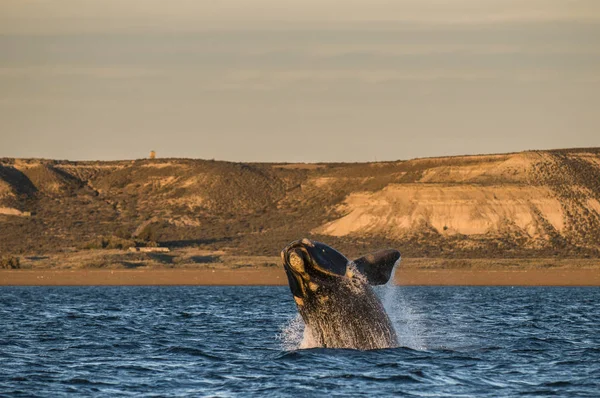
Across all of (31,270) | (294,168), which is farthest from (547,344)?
(294,168)

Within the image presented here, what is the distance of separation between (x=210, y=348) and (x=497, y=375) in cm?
951

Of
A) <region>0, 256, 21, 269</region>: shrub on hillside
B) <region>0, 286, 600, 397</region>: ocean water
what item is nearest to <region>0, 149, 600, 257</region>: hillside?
<region>0, 256, 21, 269</region>: shrub on hillside

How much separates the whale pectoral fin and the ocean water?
2.09 metres

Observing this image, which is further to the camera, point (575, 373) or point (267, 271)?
point (267, 271)

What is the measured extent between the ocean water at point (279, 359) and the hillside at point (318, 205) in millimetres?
77100

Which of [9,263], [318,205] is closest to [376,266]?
[9,263]

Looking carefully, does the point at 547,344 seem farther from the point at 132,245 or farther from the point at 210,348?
the point at 132,245

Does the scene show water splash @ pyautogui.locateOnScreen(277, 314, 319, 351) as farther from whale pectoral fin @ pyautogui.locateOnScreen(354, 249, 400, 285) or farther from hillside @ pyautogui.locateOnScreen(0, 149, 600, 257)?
hillside @ pyautogui.locateOnScreen(0, 149, 600, 257)

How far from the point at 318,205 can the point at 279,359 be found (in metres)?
123

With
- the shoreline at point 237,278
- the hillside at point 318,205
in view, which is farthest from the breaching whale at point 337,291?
the hillside at point 318,205

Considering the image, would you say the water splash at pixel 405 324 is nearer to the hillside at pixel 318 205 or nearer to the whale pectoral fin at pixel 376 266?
the whale pectoral fin at pixel 376 266

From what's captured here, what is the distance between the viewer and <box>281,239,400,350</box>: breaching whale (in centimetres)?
2481

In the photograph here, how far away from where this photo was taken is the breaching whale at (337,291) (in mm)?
24812

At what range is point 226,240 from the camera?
134500 millimetres
